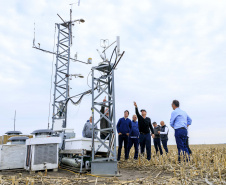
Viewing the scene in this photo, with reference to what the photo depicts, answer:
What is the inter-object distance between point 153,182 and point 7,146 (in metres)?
6.29

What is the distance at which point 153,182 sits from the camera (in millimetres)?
5344

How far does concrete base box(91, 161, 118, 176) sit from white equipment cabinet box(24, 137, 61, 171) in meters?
1.69

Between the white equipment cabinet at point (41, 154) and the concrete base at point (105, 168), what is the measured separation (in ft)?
5.55

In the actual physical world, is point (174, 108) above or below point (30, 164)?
above

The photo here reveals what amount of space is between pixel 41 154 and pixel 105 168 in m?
A: 2.51

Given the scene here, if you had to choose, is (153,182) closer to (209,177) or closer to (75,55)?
(209,177)

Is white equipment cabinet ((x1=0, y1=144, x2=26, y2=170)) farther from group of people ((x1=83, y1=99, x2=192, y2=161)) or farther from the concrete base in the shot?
the concrete base

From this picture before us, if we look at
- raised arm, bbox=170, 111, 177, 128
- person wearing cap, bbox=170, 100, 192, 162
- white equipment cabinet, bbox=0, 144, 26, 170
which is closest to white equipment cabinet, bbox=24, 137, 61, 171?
white equipment cabinet, bbox=0, 144, 26, 170

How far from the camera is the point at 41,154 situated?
312 inches

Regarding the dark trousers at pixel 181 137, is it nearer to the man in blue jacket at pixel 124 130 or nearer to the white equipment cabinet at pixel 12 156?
the man in blue jacket at pixel 124 130

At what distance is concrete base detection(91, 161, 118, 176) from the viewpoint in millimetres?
7285

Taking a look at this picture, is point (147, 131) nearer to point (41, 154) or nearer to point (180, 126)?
point (180, 126)

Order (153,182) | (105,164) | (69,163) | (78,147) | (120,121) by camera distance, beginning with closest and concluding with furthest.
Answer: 1. (153,182)
2. (105,164)
3. (78,147)
4. (69,163)
5. (120,121)

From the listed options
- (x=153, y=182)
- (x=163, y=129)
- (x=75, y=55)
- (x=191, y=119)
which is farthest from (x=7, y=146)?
(x=75, y=55)
